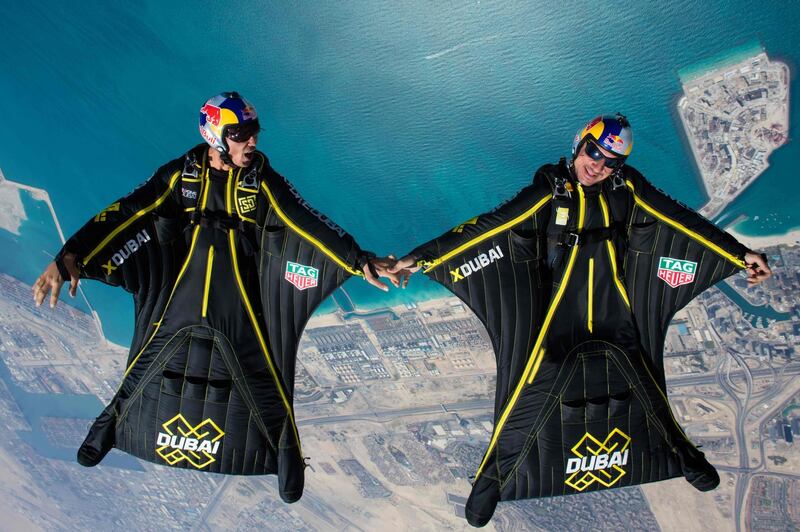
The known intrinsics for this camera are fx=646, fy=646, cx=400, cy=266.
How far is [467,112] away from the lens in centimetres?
980

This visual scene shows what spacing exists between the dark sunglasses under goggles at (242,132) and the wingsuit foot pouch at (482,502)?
302cm

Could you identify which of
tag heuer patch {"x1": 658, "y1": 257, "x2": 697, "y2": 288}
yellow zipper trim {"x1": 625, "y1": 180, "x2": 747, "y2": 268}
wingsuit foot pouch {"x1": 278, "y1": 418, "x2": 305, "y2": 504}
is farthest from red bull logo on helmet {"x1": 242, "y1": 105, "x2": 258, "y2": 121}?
tag heuer patch {"x1": 658, "y1": 257, "x2": 697, "y2": 288}

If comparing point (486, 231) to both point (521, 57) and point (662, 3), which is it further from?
point (662, 3)

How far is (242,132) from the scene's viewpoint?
4.41 metres

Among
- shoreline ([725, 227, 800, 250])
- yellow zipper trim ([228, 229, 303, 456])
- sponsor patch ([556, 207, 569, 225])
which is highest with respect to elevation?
shoreline ([725, 227, 800, 250])

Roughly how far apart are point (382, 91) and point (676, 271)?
6.20 metres

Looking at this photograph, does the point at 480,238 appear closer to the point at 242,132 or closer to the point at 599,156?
the point at 599,156

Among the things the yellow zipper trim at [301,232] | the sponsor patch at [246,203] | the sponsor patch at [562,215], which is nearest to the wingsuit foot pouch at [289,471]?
the yellow zipper trim at [301,232]

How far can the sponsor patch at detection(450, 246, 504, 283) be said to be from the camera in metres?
4.81

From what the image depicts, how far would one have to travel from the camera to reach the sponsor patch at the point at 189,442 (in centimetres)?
493

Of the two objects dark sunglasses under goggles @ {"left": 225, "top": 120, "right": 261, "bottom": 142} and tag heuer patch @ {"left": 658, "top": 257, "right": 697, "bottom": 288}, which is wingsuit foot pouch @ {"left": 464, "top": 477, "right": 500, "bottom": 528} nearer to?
tag heuer patch @ {"left": 658, "top": 257, "right": 697, "bottom": 288}

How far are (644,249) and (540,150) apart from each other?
5.39 metres

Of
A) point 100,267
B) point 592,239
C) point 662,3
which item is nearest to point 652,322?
point 592,239

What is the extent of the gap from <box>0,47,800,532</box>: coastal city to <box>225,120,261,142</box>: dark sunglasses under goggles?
6.40 m
